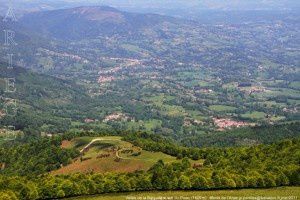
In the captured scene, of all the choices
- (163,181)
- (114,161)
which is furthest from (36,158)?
(163,181)

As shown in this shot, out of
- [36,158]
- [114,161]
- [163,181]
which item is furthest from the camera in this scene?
[36,158]

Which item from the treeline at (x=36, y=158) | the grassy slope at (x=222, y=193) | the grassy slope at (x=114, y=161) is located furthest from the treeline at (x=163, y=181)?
the treeline at (x=36, y=158)

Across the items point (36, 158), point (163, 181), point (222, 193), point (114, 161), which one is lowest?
point (36, 158)

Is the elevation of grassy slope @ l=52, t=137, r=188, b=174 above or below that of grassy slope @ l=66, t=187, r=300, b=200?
below

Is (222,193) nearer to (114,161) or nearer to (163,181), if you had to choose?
(163,181)

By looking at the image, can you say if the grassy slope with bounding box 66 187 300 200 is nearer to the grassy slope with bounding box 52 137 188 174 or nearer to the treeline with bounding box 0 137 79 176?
the grassy slope with bounding box 52 137 188 174

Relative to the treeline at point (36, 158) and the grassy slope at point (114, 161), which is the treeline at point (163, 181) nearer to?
the grassy slope at point (114, 161)

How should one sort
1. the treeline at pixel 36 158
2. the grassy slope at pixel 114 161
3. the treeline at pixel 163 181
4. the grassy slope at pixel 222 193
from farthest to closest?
1. the treeline at pixel 36 158
2. the grassy slope at pixel 114 161
3. the treeline at pixel 163 181
4. the grassy slope at pixel 222 193

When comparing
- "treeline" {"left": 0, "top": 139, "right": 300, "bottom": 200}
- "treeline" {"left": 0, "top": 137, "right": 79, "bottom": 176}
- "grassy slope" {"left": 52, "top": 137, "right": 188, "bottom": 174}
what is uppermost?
"treeline" {"left": 0, "top": 139, "right": 300, "bottom": 200}

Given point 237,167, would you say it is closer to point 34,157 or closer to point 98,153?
point 98,153

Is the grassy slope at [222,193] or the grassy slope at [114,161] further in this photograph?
the grassy slope at [114,161]

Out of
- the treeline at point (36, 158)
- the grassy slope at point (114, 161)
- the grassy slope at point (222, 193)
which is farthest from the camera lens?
the treeline at point (36, 158)

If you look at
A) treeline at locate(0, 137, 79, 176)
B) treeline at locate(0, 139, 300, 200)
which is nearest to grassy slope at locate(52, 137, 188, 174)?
treeline at locate(0, 137, 79, 176)
